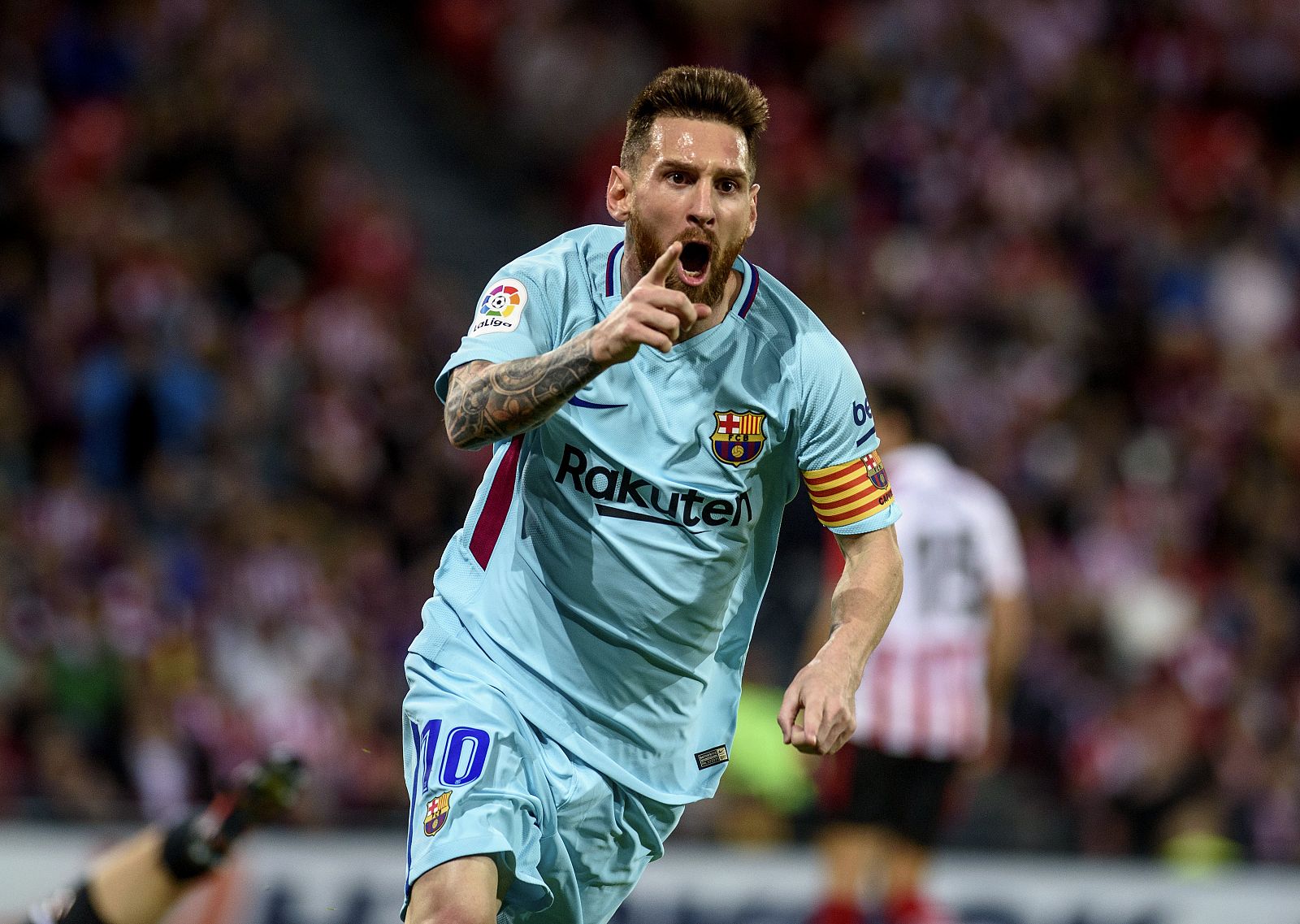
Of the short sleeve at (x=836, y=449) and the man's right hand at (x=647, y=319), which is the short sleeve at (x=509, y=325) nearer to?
the man's right hand at (x=647, y=319)

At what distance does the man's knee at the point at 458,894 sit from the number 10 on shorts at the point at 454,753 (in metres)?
0.18

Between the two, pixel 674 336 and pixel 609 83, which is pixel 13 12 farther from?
pixel 674 336

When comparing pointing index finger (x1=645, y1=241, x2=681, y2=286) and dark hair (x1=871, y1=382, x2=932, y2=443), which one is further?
dark hair (x1=871, y1=382, x2=932, y2=443)

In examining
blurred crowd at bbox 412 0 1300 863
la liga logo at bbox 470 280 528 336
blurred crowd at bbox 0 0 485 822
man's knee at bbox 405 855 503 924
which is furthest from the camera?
blurred crowd at bbox 412 0 1300 863

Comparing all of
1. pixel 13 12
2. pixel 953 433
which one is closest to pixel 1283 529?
pixel 953 433

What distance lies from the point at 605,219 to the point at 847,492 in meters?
9.33

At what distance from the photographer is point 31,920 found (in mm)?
5402

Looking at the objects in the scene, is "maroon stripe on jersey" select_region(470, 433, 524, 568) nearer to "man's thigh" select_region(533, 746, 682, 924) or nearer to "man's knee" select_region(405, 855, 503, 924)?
"man's thigh" select_region(533, 746, 682, 924)

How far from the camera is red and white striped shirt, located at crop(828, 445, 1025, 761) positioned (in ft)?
24.5

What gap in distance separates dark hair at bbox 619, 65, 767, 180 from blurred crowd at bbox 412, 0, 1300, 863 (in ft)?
21.6

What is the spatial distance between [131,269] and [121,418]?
0.99 meters

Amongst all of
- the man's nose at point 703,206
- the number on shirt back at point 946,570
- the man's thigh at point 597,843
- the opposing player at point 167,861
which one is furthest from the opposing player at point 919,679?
the man's nose at point 703,206

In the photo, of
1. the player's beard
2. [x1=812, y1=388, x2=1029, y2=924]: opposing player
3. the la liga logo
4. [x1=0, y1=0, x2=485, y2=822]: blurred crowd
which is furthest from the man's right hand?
[x1=0, y1=0, x2=485, y2=822]: blurred crowd

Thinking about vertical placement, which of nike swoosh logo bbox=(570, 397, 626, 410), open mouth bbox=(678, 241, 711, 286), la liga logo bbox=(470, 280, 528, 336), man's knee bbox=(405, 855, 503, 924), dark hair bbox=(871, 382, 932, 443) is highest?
open mouth bbox=(678, 241, 711, 286)
